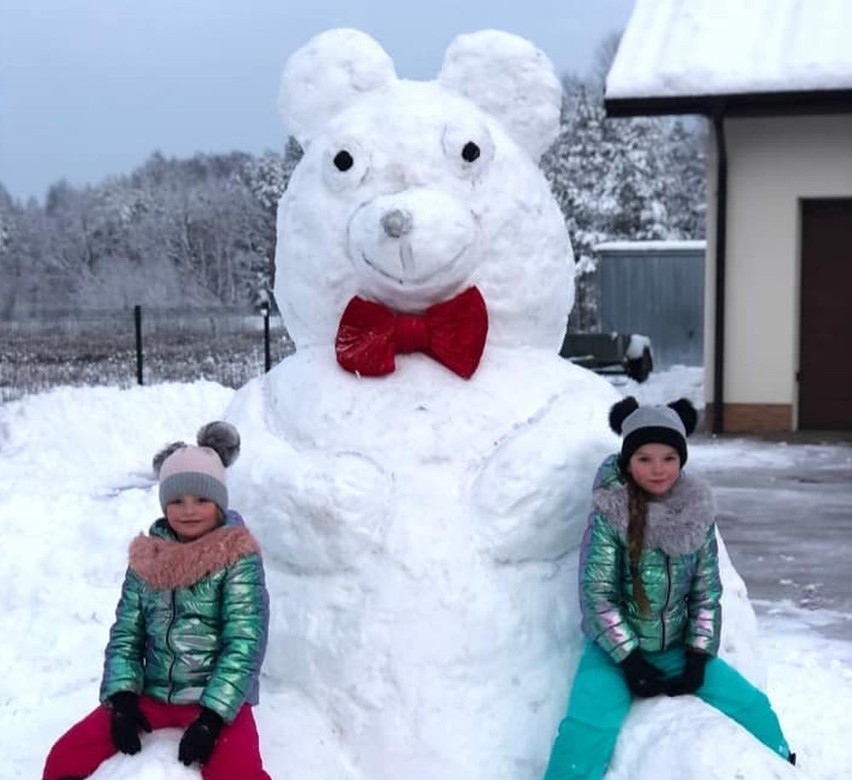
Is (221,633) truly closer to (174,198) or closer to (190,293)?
(190,293)

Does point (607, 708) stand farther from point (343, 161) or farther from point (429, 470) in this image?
point (343, 161)

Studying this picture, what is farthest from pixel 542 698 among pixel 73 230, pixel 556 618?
pixel 73 230

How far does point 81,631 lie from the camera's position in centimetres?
553

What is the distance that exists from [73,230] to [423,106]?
45.0 m

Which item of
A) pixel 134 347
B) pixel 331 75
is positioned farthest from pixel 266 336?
pixel 331 75

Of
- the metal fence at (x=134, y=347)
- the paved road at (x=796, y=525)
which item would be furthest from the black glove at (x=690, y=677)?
the metal fence at (x=134, y=347)

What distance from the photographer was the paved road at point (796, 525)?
22.6ft

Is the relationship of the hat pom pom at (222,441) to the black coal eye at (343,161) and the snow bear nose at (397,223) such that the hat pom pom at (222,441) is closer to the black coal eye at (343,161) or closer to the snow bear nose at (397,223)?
the snow bear nose at (397,223)

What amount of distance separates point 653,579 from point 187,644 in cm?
106

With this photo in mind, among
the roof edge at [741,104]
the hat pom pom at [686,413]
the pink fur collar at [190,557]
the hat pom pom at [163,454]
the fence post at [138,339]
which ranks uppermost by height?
the roof edge at [741,104]

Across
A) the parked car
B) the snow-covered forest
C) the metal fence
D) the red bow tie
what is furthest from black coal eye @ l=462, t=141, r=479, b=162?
the snow-covered forest

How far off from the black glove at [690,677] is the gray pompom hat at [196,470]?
111cm

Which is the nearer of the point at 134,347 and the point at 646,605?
the point at 646,605

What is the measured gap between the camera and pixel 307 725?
3.16 metres
